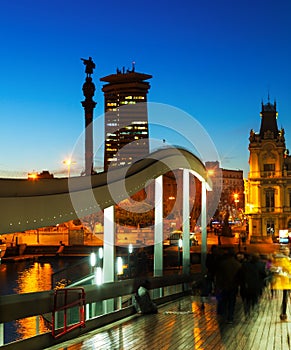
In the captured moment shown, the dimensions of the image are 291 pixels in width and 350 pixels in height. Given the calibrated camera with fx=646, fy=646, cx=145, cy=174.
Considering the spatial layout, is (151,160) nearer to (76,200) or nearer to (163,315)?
(163,315)

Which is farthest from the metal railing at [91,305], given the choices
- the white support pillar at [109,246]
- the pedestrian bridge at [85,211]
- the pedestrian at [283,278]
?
the pedestrian at [283,278]

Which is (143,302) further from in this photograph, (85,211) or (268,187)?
(268,187)

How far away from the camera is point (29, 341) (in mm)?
8469

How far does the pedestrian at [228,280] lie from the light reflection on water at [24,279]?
1035cm

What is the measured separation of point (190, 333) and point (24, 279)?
4271 cm

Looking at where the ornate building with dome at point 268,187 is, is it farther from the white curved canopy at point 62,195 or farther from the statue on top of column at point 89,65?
the white curved canopy at point 62,195

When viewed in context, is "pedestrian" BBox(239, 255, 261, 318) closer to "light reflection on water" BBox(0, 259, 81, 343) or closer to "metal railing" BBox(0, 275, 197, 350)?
"metal railing" BBox(0, 275, 197, 350)

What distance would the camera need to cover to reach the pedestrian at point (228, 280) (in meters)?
10.9

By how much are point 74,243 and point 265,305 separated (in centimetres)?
6647

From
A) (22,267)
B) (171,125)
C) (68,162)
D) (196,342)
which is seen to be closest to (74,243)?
(22,267)

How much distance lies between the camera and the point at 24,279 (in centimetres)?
5181

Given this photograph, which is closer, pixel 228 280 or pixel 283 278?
pixel 228 280

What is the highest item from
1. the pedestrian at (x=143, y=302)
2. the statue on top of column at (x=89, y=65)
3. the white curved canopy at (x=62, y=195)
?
the statue on top of column at (x=89, y=65)

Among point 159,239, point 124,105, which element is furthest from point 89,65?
point 124,105
